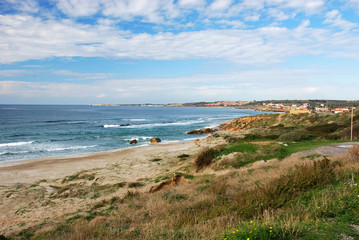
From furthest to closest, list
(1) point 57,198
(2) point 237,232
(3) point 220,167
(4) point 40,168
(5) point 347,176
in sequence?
(4) point 40,168, (3) point 220,167, (1) point 57,198, (5) point 347,176, (2) point 237,232

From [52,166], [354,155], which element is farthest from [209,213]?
[52,166]

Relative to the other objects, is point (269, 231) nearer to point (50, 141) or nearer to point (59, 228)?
point (59, 228)

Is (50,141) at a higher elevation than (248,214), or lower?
→ lower

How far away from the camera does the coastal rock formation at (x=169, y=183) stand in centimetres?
1268

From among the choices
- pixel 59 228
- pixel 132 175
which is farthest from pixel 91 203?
pixel 132 175

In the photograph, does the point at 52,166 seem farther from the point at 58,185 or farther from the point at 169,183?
the point at 169,183

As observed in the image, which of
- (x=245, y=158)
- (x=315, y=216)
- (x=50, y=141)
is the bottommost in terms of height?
(x=50, y=141)

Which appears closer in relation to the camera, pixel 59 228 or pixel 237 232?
pixel 237 232

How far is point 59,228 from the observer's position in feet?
26.0

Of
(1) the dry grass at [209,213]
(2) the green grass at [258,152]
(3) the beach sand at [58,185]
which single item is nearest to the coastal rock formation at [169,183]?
(3) the beach sand at [58,185]

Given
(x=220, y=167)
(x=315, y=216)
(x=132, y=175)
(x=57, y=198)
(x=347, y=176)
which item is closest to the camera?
(x=315, y=216)

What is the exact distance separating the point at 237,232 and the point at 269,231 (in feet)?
1.96

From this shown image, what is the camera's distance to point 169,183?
521 inches

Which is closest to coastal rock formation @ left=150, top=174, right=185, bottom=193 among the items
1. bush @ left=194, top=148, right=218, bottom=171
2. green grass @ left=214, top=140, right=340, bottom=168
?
bush @ left=194, top=148, right=218, bottom=171
